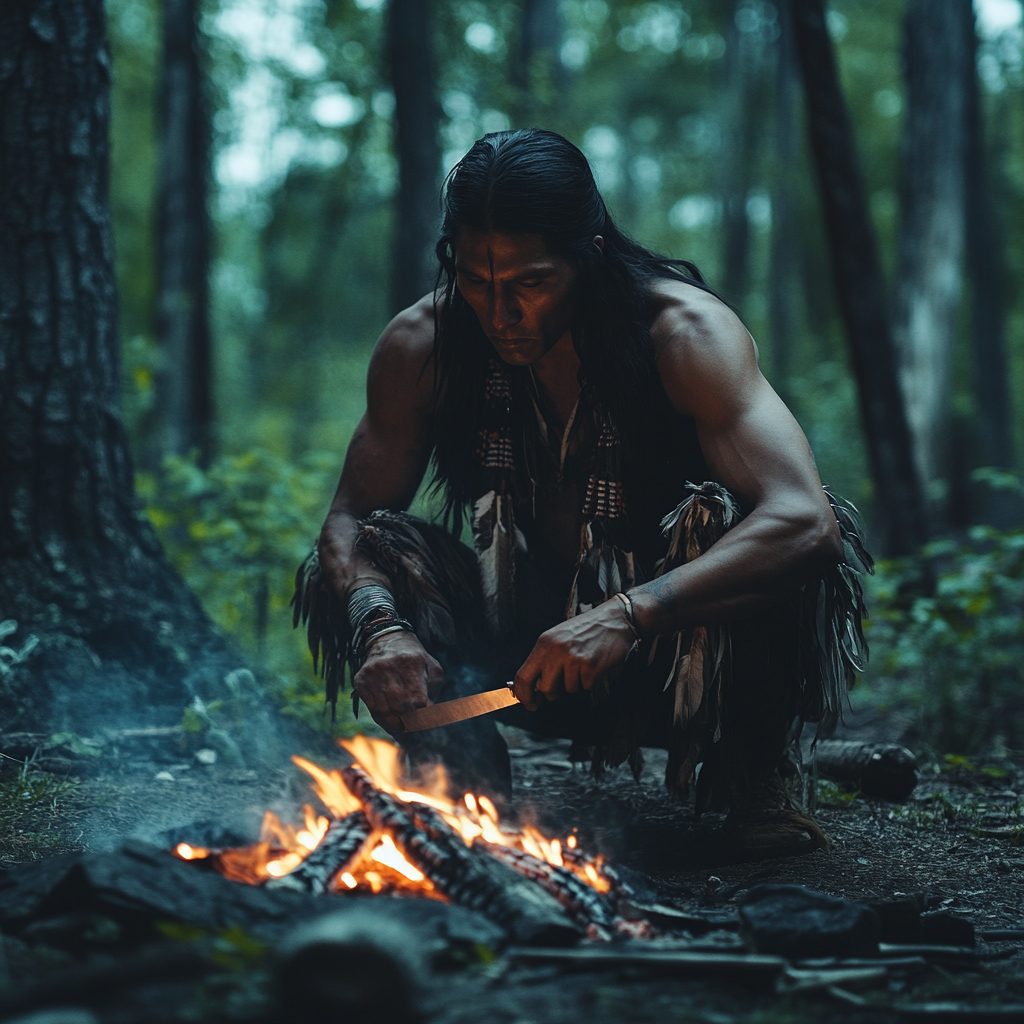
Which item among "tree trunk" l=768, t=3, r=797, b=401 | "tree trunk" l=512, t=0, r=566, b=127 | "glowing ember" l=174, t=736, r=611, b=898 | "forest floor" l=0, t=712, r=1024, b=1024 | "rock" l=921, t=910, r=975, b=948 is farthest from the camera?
"tree trunk" l=768, t=3, r=797, b=401

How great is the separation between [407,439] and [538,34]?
11950 mm

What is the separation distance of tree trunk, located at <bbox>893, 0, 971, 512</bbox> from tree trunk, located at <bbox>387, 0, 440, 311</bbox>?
390 centimetres

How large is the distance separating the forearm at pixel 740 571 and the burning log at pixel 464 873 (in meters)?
0.71

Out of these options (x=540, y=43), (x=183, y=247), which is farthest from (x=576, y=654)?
(x=540, y=43)

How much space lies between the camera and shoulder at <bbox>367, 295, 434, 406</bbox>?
10.4ft

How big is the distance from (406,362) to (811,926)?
2.00 metres

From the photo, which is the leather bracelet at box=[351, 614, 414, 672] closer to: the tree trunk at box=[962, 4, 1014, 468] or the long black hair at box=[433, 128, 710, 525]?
the long black hair at box=[433, 128, 710, 525]

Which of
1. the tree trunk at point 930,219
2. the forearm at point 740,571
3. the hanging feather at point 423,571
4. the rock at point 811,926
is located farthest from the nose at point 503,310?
the tree trunk at point 930,219

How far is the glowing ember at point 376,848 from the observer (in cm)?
224

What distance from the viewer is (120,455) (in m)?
3.86

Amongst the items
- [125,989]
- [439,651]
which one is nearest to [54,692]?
[439,651]

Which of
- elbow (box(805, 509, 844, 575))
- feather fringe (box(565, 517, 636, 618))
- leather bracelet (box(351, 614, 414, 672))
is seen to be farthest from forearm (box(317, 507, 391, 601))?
elbow (box(805, 509, 844, 575))

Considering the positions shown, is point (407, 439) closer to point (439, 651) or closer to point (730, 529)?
point (439, 651)

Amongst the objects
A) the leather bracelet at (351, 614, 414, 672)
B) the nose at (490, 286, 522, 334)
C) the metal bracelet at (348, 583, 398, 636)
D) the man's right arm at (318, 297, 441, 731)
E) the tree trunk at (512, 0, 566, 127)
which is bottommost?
the leather bracelet at (351, 614, 414, 672)
